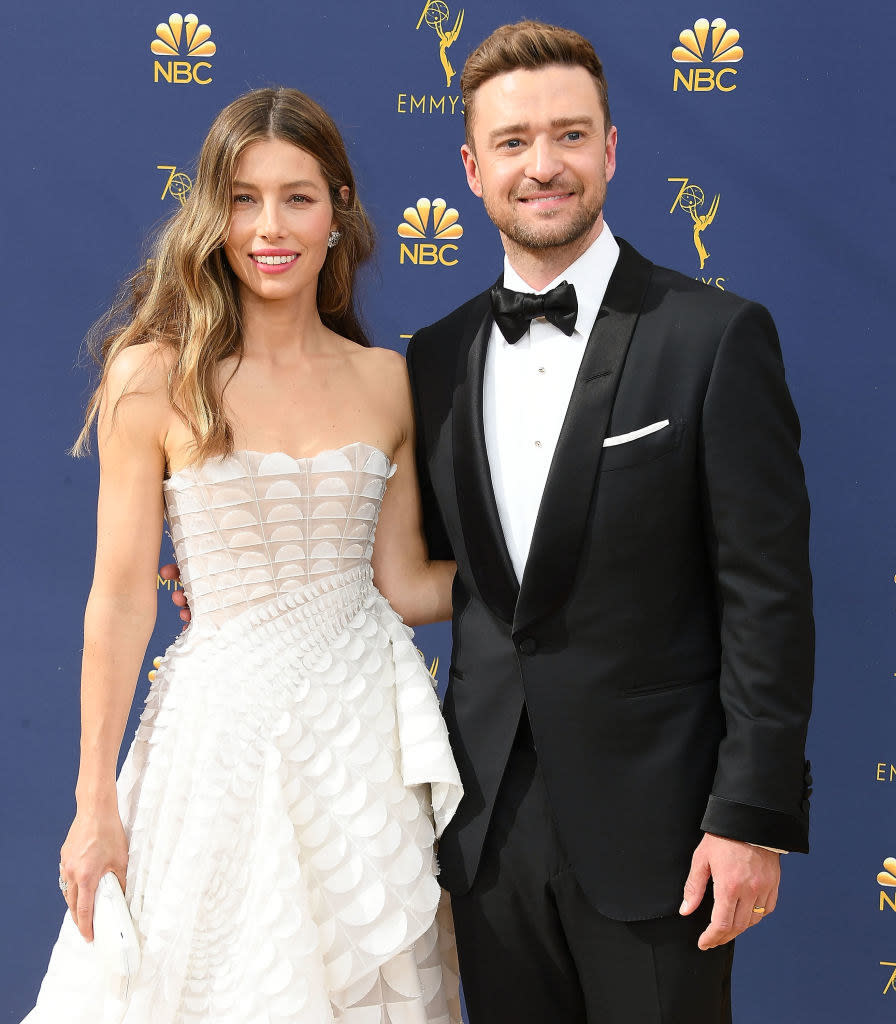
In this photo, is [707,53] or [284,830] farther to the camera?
[707,53]

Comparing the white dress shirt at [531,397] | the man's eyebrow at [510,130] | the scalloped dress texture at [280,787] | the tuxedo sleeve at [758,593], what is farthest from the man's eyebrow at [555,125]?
the scalloped dress texture at [280,787]

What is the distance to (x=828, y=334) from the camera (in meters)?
2.47

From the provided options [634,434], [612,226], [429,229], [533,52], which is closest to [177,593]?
[634,434]

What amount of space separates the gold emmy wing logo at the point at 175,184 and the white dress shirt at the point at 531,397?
3.56 ft

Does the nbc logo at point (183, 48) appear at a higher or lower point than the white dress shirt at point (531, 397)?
higher

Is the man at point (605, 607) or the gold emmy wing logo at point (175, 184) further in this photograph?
the gold emmy wing logo at point (175, 184)

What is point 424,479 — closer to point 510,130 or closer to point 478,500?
point 478,500

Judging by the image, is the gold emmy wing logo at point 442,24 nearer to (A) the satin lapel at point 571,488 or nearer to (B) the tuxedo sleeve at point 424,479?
(B) the tuxedo sleeve at point 424,479

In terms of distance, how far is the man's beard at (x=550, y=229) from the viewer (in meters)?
1.70

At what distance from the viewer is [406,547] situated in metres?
1.95

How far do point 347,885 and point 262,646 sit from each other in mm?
362

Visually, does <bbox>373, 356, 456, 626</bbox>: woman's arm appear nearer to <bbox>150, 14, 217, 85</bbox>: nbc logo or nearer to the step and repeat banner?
the step and repeat banner

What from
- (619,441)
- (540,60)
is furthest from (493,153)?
(619,441)

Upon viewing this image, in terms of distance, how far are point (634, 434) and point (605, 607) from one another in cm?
24
